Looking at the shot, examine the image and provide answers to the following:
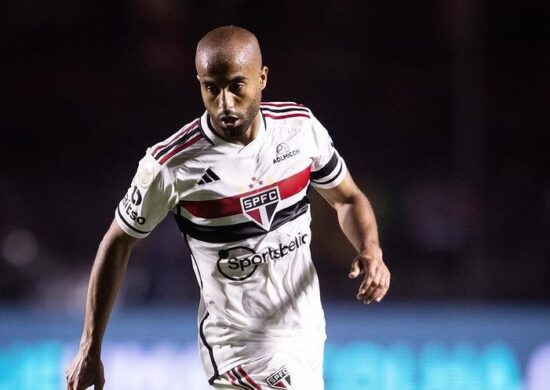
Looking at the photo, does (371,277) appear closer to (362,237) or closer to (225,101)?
(362,237)

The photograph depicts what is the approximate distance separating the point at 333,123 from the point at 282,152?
6122mm

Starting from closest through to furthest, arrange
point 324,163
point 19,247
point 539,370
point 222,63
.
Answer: point 222,63 → point 324,163 → point 539,370 → point 19,247

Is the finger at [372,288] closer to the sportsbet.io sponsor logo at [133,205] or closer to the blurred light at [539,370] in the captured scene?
the sportsbet.io sponsor logo at [133,205]

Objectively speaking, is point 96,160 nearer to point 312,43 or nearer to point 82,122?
point 82,122

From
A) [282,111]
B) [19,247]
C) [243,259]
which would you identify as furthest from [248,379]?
[19,247]

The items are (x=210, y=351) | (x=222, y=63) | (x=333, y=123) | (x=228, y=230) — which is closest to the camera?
(x=222, y=63)

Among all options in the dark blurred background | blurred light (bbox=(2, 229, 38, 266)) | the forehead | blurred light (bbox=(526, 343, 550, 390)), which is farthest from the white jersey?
blurred light (bbox=(2, 229, 38, 266))

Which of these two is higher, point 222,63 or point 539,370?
point 222,63

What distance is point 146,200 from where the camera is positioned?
10.3 feet

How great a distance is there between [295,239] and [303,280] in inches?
5.4

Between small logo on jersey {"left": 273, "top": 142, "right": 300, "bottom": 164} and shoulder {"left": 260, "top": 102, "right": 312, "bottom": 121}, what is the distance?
10 centimetres

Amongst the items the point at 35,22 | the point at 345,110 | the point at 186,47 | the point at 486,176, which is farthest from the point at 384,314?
the point at 35,22

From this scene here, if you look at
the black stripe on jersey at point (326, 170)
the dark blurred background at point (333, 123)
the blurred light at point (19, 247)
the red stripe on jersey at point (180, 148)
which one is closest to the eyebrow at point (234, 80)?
the red stripe on jersey at point (180, 148)

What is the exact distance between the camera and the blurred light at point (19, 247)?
8.45 m
